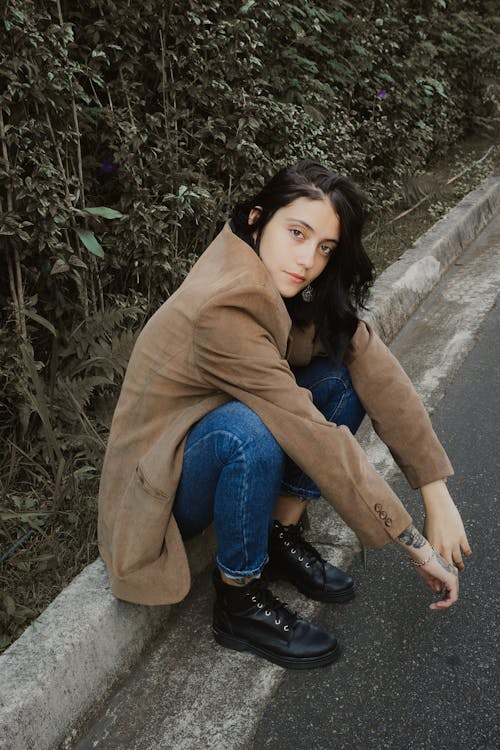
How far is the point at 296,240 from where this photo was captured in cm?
197

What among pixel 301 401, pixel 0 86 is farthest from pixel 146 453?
pixel 0 86

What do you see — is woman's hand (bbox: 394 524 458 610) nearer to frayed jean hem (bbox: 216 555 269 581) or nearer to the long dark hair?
frayed jean hem (bbox: 216 555 269 581)

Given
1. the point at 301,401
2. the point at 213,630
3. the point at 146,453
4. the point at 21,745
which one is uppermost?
the point at 301,401

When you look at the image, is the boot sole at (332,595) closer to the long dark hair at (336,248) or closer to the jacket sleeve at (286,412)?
the jacket sleeve at (286,412)

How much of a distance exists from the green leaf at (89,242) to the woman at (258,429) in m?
0.69

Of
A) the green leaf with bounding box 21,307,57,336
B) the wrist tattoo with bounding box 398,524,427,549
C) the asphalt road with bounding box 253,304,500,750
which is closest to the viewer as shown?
the asphalt road with bounding box 253,304,500,750

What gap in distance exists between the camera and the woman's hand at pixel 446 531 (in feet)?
6.61

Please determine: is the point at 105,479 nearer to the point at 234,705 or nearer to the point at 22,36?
the point at 234,705

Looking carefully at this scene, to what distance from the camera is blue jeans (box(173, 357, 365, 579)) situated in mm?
1819

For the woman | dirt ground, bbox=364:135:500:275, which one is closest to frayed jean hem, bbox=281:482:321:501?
the woman

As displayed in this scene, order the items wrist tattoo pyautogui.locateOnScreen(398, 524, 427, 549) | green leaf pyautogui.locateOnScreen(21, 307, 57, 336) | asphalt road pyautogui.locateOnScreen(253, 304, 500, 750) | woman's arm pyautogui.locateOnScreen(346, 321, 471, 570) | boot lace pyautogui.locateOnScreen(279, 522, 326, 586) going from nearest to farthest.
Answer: asphalt road pyautogui.locateOnScreen(253, 304, 500, 750) < wrist tattoo pyautogui.locateOnScreen(398, 524, 427, 549) < woman's arm pyautogui.locateOnScreen(346, 321, 471, 570) < boot lace pyautogui.locateOnScreen(279, 522, 326, 586) < green leaf pyautogui.locateOnScreen(21, 307, 57, 336)

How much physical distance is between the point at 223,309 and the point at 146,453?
40 centimetres

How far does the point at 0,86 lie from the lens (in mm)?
2430

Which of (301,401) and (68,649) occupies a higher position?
(301,401)
